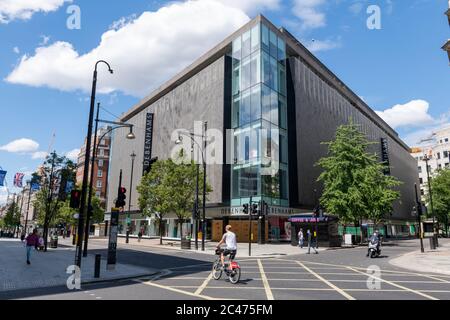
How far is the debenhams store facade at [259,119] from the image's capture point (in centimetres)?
4116

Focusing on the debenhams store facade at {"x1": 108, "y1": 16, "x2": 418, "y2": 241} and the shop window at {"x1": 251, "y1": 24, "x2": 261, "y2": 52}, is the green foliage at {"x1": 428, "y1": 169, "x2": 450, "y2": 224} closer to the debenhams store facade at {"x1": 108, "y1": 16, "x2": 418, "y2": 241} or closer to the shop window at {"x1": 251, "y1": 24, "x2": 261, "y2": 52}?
the debenhams store facade at {"x1": 108, "y1": 16, "x2": 418, "y2": 241}

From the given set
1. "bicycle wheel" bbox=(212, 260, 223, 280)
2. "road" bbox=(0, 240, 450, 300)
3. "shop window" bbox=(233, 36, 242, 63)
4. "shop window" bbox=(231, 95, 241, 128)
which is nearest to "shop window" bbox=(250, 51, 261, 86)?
"shop window" bbox=(233, 36, 242, 63)

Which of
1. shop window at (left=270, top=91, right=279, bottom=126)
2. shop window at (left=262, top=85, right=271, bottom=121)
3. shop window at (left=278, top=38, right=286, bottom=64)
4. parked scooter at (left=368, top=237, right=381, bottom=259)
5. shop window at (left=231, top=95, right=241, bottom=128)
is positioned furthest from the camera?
shop window at (left=278, top=38, right=286, bottom=64)

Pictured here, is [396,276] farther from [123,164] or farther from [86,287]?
[123,164]

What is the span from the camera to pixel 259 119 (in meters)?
40.5

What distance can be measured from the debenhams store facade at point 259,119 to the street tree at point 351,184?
4993mm

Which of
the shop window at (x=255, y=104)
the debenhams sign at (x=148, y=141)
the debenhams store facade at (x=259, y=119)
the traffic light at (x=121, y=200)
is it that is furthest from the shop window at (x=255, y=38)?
the traffic light at (x=121, y=200)

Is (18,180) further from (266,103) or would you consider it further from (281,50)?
(281,50)

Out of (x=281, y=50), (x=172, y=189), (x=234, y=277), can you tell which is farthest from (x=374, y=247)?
(x=281, y=50)

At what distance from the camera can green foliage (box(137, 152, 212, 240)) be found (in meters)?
36.4

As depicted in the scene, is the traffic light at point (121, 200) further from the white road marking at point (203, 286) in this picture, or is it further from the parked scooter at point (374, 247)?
the parked scooter at point (374, 247)

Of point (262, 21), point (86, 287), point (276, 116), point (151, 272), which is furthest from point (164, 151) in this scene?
point (86, 287)

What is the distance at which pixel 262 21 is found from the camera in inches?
1666

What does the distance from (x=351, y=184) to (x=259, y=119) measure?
1276 centimetres
